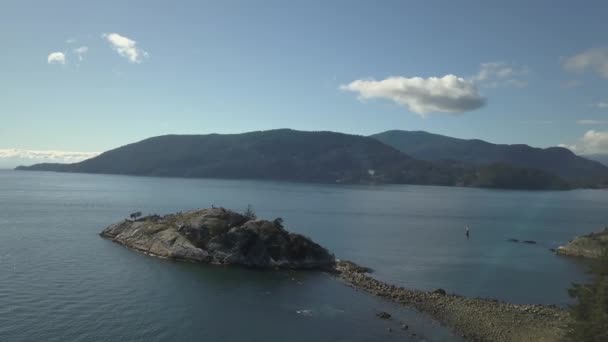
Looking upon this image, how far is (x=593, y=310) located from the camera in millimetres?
32719

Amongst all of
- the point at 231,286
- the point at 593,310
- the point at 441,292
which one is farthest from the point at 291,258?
the point at 593,310

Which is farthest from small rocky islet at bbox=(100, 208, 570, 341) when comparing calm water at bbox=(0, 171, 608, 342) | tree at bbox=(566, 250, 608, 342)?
tree at bbox=(566, 250, 608, 342)

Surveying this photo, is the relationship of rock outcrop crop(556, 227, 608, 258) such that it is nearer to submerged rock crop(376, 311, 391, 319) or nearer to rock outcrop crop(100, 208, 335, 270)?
rock outcrop crop(100, 208, 335, 270)

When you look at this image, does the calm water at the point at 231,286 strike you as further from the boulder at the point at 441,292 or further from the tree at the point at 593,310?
the tree at the point at 593,310

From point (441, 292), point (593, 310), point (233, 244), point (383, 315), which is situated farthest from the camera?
point (233, 244)

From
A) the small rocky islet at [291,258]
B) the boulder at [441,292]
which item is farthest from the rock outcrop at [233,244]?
the boulder at [441,292]

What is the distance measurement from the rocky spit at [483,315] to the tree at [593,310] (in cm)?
950

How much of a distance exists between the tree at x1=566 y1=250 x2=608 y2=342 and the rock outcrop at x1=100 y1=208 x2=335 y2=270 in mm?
42702

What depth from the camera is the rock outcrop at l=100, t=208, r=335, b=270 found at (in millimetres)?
73250

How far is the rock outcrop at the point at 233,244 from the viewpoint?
7325 centimetres

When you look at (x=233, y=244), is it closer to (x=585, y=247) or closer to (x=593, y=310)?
(x=593, y=310)

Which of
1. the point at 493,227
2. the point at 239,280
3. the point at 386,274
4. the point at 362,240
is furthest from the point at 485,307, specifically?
the point at 493,227

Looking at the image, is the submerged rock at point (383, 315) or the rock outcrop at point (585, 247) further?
the rock outcrop at point (585, 247)

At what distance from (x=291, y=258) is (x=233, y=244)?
9.64 metres
